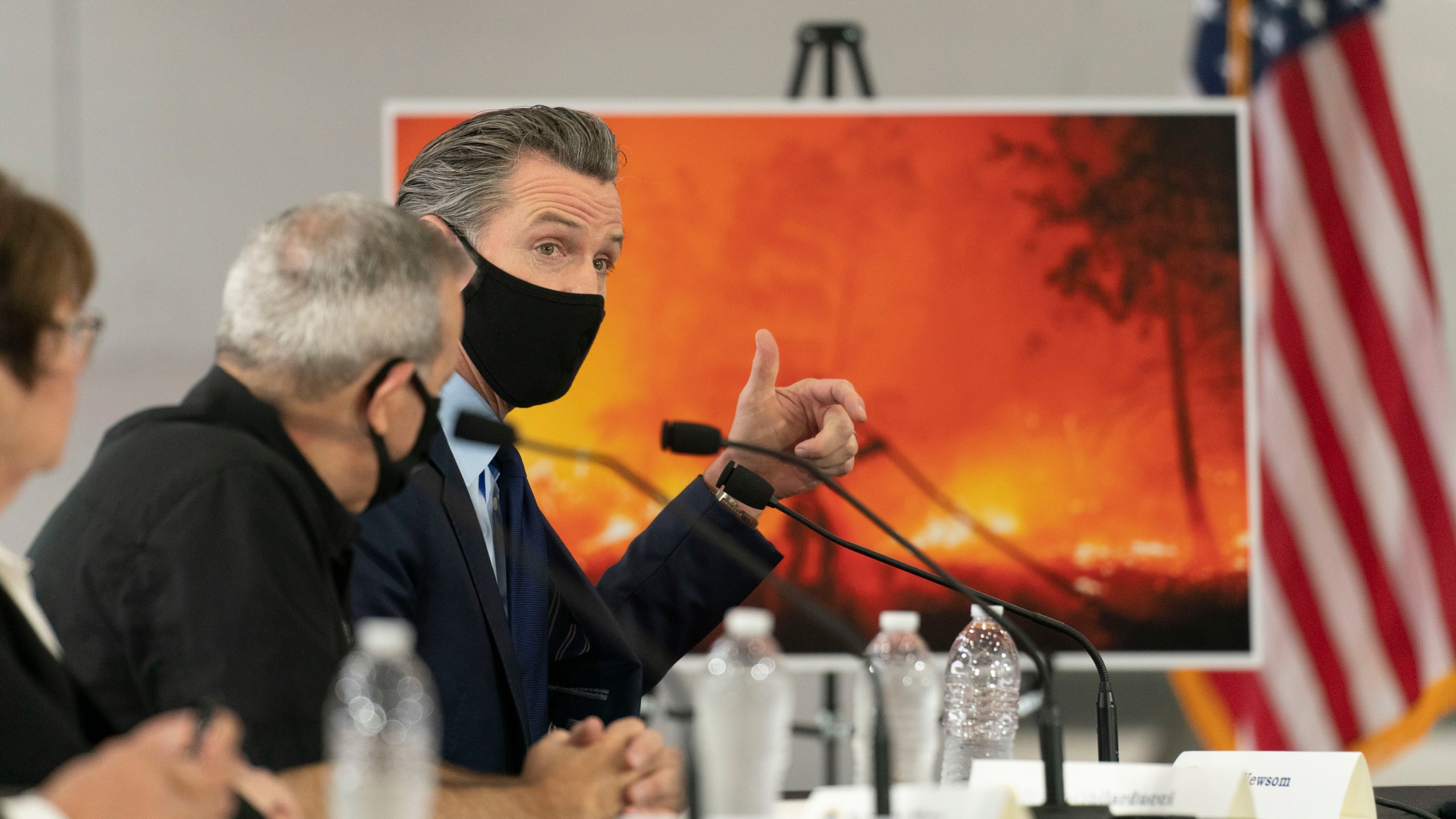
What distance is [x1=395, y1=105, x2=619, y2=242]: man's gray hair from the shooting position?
2160 millimetres

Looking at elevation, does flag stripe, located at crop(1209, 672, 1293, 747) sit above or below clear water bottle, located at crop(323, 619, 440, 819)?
below

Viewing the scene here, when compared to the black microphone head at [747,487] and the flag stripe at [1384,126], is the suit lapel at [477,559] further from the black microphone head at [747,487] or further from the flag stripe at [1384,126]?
the flag stripe at [1384,126]

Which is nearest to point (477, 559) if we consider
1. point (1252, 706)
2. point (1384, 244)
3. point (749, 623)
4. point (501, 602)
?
point (501, 602)

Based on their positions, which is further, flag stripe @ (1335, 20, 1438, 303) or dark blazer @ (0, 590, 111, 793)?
flag stripe @ (1335, 20, 1438, 303)

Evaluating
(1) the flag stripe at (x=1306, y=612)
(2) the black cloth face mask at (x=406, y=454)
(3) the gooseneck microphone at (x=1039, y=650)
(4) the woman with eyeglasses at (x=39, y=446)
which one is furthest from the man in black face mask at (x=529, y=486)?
(1) the flag stripe at (x=1306, y=612)

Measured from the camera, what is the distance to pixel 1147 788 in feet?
4.36

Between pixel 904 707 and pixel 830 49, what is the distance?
2.41 metres

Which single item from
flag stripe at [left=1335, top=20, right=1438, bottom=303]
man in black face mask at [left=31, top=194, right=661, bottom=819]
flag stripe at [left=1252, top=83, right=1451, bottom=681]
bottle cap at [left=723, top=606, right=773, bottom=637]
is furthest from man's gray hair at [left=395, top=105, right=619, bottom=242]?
flag stripe at [left=1335, top=20, right=1438, bottom=303]

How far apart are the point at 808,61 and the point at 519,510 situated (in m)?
2.30

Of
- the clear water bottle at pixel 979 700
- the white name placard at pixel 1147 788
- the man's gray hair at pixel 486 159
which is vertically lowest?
the clear water bottle at pixel 979 700

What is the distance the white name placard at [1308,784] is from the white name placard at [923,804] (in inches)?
19.6

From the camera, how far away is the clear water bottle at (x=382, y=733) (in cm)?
100

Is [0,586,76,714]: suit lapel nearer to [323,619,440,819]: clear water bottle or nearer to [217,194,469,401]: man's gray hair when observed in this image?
[323,619,440,819]: clear water bottle

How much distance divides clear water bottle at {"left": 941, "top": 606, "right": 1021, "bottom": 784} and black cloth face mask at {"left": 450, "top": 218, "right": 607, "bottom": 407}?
0.73m
